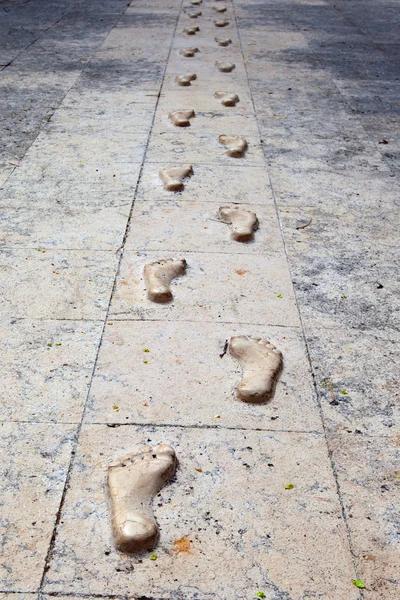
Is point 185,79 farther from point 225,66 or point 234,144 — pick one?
point 234,144

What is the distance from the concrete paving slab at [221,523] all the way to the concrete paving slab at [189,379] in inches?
3.4

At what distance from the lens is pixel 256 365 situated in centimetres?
300

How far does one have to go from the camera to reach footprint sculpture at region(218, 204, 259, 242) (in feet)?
13.4

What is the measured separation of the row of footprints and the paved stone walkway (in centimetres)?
5

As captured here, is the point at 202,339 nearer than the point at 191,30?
Yes

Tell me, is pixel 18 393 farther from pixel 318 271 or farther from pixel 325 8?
pixel 325 8

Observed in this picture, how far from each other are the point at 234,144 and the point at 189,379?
3021 millimetres

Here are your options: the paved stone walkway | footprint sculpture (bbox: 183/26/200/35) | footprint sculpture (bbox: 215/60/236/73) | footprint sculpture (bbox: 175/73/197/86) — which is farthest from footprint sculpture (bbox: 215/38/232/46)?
the paved stone walkway

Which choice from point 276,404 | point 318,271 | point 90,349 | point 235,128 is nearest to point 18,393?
point 90,349

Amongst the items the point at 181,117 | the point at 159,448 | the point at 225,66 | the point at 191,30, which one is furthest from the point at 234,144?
the point at 191,30

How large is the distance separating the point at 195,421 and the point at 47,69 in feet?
19.4

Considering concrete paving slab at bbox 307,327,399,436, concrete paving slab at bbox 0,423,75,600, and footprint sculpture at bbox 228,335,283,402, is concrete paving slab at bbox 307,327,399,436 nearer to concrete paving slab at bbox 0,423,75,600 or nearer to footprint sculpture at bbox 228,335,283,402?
footprint sculpture at bbox 228,335,283,402

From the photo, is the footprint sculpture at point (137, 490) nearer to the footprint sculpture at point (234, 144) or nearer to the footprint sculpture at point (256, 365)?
the footprint sculpture at point (256, 365)

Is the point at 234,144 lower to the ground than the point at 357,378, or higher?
lower
